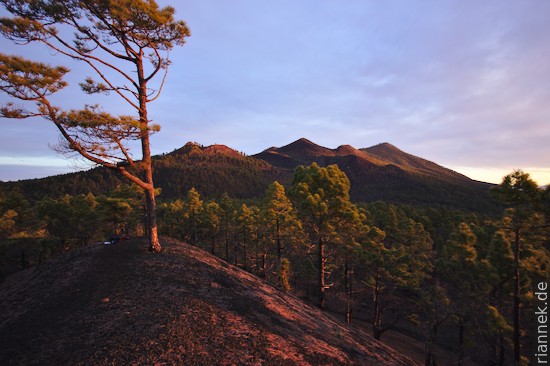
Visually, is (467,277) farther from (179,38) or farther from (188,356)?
(179,38)

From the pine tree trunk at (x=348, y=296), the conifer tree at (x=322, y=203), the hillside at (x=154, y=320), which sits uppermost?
the conifer tree at (x=322, y=203)

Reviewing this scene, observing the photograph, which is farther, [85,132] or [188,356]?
[85,132]

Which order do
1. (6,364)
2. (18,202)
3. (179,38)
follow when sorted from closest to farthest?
(6,364), (179,38), (18,202)

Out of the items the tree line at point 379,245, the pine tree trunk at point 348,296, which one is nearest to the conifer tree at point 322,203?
the tree line at point 379,245

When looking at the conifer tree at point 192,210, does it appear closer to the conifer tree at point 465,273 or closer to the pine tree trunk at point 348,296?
the pine tree trunk at point 348,296

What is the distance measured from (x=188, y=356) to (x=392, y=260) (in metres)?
19.9

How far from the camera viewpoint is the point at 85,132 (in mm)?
9789

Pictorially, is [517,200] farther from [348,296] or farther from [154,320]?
[154,320]

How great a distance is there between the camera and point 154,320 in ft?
24.8

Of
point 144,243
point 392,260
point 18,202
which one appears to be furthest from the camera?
point 18,202

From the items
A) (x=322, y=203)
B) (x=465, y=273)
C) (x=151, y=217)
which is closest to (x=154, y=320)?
(x=151, y=217)

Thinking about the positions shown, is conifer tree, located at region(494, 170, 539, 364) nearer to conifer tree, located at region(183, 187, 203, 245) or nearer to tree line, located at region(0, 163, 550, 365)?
tree line, located at region(0, 163, 550, 365)

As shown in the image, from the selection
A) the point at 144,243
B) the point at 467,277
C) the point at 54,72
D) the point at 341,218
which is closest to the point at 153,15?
the point at 54,72

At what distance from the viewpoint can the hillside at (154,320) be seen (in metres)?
6.54
